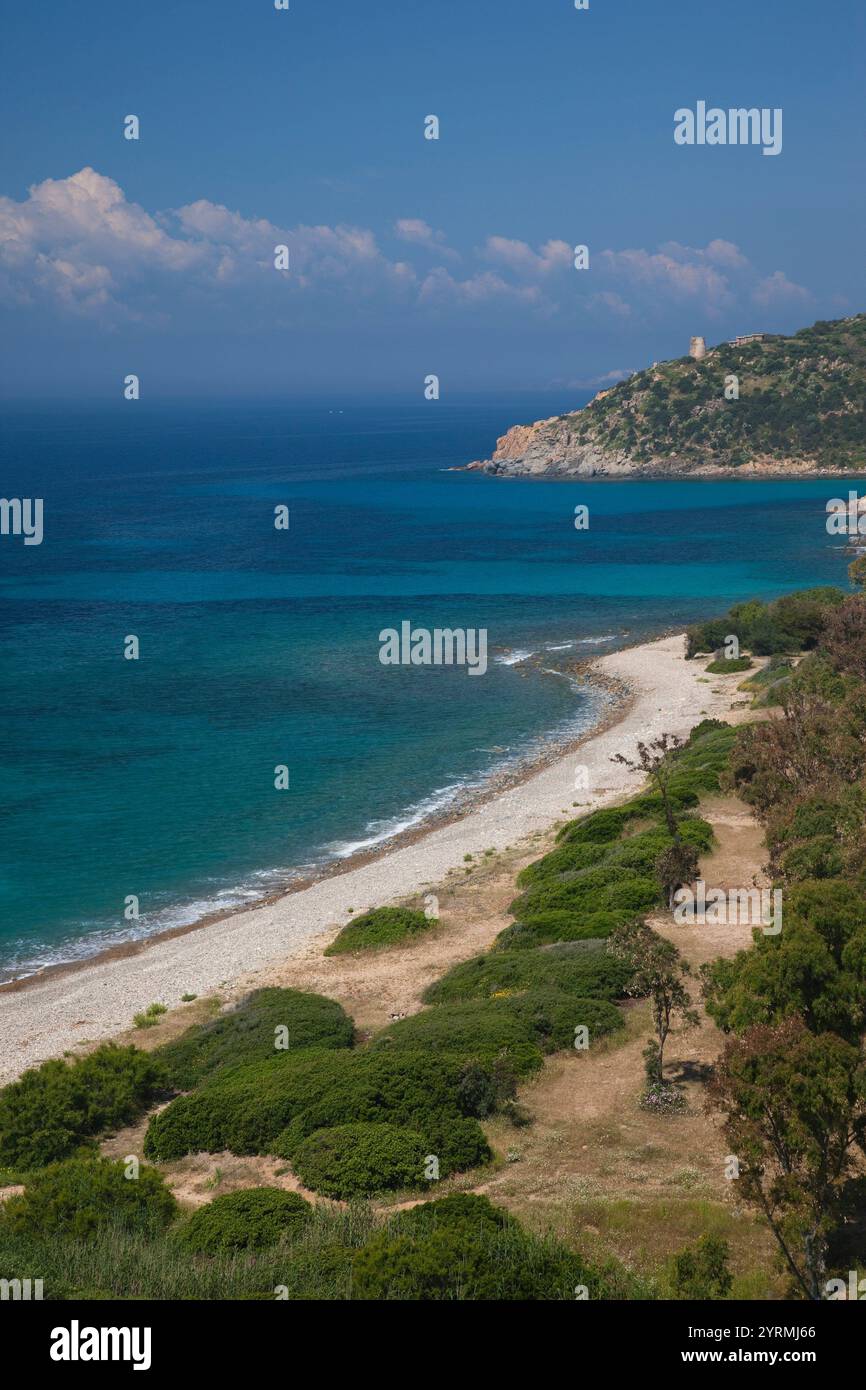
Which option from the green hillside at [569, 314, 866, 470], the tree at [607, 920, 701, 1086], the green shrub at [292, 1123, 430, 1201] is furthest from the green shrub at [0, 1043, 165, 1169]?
the green hillside at [569, 314, 866, 470]

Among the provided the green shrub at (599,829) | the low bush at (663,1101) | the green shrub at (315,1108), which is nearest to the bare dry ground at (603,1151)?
the low bush at (663,1101)

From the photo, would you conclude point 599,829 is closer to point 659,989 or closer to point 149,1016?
point 149,1016

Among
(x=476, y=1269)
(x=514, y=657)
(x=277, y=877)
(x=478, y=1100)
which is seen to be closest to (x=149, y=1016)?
(x=277, y=877)

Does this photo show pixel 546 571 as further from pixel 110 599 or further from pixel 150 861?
pixel 150 861

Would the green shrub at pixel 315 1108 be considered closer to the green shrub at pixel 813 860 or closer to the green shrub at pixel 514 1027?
the green shrub at pixel 514 1027

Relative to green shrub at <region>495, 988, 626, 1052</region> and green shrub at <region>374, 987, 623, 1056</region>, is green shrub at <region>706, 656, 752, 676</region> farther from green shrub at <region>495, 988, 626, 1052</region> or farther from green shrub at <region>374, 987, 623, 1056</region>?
green shrub at <region>495, 988, 626, 1052</region>
